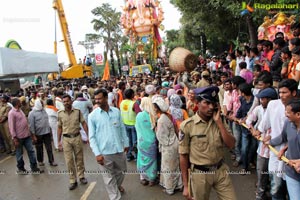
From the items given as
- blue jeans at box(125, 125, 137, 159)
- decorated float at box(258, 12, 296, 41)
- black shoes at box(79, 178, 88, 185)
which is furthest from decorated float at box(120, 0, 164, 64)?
black shoes at box(79, 178, 88, 185)

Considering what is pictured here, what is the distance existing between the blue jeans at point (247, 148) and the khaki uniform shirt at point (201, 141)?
7.40 feet

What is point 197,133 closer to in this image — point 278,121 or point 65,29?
point 278,121

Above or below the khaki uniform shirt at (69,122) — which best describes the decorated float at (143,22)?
above

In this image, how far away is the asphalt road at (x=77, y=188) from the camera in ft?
15.1

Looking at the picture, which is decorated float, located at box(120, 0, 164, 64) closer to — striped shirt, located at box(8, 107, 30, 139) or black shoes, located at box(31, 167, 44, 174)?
striped shirt, located at box(8, 107, 30, 139)

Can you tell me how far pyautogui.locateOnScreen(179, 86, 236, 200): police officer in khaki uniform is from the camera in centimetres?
274

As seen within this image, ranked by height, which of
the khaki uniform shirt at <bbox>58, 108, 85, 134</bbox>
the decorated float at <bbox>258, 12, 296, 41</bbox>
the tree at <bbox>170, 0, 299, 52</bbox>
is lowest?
the khaki uniform shirt at <bbox>58, 108, 85, 134</bbox>

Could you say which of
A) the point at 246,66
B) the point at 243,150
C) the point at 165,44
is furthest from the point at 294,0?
the point at 165,44

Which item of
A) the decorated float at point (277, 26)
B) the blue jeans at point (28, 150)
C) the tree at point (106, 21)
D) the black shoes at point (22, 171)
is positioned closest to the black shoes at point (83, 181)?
the blue jeans at point (28, 150)

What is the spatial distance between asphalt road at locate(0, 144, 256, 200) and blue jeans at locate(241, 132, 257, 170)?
0.29 metres

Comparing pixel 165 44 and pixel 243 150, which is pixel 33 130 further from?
pixel 165 44

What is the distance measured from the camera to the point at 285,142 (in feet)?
10.2

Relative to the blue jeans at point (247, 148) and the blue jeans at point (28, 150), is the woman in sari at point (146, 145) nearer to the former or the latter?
the blue jeans at point (247, 148)

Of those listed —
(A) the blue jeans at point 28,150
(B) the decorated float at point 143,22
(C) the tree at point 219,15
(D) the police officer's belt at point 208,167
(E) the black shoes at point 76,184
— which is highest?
(B) the decorated float at point 143,22
